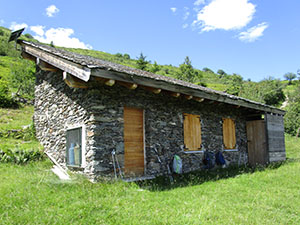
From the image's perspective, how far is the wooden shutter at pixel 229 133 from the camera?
31.6ft

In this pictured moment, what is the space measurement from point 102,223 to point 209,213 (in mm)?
1801

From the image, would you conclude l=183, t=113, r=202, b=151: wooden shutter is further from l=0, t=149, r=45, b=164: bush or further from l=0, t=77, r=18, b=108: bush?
l=0, t=77, r=18, b=108: bush

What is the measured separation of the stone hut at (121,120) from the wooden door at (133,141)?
0.08ft

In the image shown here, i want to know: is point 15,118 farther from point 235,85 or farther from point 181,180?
point 235,85

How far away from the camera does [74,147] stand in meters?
6.32

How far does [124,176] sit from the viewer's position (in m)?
6.02

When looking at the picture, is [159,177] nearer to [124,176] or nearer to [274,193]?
[124,176]

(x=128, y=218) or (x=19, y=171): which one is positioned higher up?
(x=19, y=171)

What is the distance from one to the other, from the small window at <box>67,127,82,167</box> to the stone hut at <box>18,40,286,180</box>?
0.03 metres

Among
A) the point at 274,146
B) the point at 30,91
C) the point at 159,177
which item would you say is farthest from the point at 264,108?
the point at 30,91

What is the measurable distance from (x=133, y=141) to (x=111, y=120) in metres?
0.96

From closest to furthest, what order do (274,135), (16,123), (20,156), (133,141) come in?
(133,141), (20,156), (274,135), (16,123)

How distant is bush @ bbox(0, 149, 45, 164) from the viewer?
7035 millimetres

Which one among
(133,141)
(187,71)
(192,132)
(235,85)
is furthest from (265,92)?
A: (133,141)
